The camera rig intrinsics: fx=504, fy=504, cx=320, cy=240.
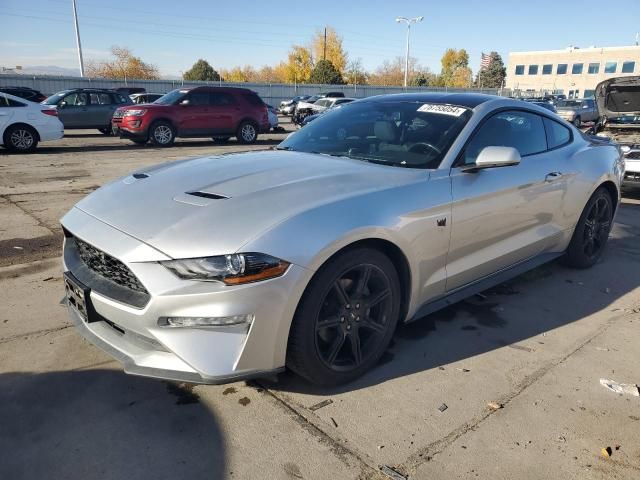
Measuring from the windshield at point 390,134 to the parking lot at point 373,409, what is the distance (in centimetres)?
120

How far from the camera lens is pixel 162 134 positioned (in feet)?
49.0

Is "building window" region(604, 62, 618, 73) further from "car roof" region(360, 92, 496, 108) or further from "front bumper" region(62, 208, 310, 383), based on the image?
"front bumper" region(62, 208, 310, 383)

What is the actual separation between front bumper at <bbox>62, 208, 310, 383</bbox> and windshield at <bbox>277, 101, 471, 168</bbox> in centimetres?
135

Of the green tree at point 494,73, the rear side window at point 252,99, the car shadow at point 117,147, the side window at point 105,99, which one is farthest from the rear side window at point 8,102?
the green tree at point 494,73

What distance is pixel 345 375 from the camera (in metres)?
2.74

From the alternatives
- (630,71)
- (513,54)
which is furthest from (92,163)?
(513,54)

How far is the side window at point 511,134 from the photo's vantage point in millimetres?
3393

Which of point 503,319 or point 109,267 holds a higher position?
point 109,267

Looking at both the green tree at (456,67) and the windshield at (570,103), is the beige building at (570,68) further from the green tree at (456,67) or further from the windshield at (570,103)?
the windshield at (570,103)

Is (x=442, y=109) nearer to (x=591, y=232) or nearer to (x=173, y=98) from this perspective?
(x=591, y=232)

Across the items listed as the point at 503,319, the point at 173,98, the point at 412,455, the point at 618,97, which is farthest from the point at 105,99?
the point at 412,455

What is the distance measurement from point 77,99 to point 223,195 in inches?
667

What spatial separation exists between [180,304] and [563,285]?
354cm

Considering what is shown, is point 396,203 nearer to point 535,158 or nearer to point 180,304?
point 180,304
